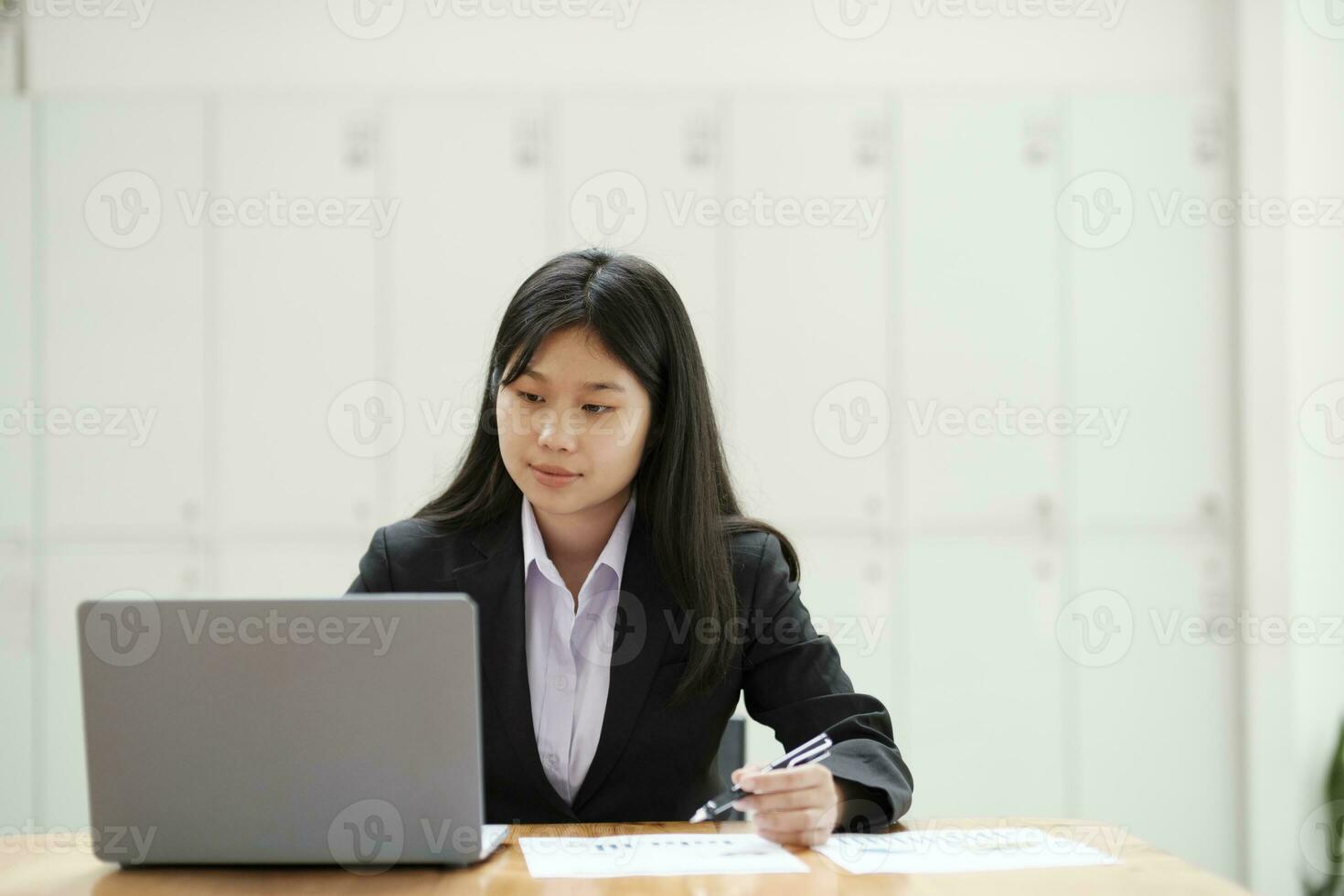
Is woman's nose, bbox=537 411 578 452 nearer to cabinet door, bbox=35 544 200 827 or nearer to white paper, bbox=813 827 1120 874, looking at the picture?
white paper, bbox=813 827 1120 874

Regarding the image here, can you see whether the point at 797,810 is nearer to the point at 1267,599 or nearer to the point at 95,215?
the point at 1267,599

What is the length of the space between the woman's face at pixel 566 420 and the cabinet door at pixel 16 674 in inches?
82.0

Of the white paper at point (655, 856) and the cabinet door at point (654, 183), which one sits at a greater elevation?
the cabinet door at point (654, 183)

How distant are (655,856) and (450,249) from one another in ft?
7.33

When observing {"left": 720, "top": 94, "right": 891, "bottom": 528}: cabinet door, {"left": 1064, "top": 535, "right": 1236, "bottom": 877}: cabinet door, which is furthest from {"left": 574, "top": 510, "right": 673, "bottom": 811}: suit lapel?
{"left": 1064, "top": 535, "right": 1236, "bottom": 877}: cabinet door

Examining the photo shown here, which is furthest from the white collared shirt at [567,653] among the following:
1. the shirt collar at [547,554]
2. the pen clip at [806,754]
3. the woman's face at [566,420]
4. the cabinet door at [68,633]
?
the cabinet door at [68,633]

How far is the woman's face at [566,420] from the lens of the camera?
1717 mm

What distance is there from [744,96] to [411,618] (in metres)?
2.38

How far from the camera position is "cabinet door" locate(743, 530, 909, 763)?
10.6 feet

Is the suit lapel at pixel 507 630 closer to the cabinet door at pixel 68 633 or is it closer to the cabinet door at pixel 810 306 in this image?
the cabinet door at pixel 810 306

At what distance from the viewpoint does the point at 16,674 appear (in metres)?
3.20

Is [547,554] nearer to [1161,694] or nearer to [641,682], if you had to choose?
[641,682]

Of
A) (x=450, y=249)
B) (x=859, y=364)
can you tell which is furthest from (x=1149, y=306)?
(x=450, y=249)

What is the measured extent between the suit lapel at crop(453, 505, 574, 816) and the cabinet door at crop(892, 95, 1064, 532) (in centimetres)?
167
